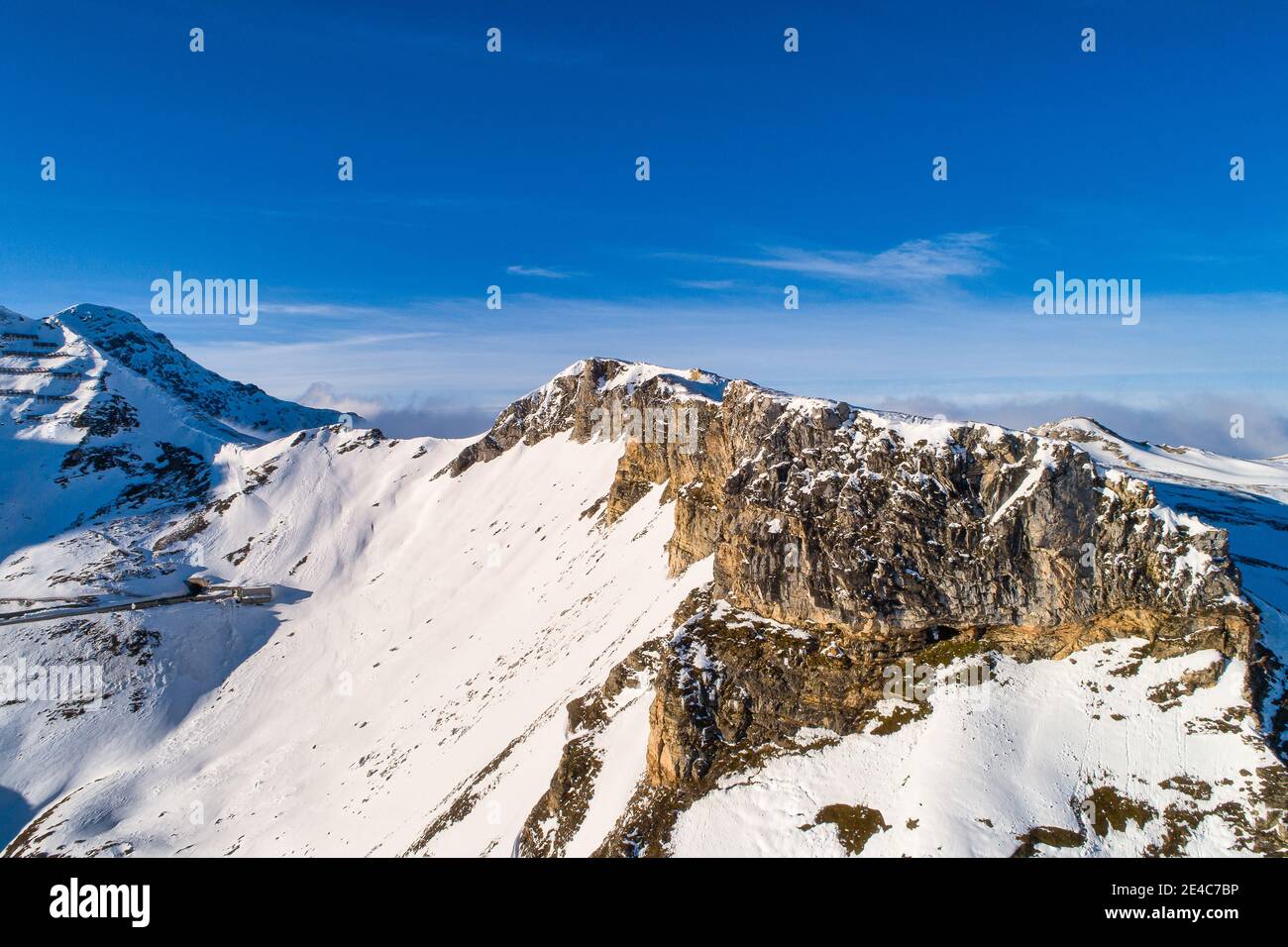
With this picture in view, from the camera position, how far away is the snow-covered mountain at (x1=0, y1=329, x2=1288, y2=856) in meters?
41.1

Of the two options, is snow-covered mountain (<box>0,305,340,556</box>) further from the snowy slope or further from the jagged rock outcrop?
the jagged rock outcrop

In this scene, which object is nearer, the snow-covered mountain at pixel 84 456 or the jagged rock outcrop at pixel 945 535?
the jagged rock outcrop at pixel 945 535

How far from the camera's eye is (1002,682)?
4684 centimetres

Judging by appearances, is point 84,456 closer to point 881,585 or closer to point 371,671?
point 371,671

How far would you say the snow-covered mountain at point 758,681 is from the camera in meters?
41.1

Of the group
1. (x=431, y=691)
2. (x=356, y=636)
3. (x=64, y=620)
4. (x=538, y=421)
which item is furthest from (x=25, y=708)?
(x=538, y=421)

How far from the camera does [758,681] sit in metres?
50.7

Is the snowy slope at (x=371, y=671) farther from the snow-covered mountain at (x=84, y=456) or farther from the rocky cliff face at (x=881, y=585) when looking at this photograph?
the snow-covered mountain at (x=84, y=456)

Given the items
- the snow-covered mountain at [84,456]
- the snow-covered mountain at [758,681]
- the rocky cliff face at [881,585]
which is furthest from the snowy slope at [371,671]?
the snow-covered mountain at [84,456]

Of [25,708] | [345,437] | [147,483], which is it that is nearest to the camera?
[25,708]

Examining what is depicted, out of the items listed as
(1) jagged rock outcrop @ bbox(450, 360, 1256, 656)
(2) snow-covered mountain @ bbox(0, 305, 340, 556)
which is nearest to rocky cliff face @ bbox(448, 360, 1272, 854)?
(1) jagged rock outcrop @ bbox(450, 360, 1256, 656)

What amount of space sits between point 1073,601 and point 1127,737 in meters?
9.51

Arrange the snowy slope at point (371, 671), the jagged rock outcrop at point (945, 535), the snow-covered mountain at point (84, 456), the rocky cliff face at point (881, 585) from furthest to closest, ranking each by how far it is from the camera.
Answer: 1. the snow-covered mountain at point (84, 456)
2. the snowy slope at point (371, 671)
3. the jagged rock outcrop at point (945, 535)
4. the rocky cliff face at point (881, 585)
